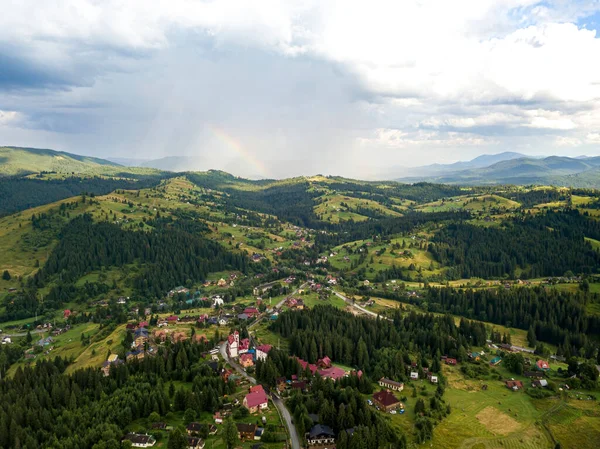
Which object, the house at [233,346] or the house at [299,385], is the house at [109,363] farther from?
the house at [299,385]

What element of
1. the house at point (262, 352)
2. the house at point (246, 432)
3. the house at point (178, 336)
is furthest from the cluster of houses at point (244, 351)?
the house at point (246, 432)

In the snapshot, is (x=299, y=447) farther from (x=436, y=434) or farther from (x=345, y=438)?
(x=436, y=434)

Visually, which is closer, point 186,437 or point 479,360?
point 186,437

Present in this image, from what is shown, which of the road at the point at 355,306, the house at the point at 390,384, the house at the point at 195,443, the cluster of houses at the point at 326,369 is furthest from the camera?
the road at the point at 355,306

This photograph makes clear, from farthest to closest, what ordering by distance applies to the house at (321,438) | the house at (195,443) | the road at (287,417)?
the road at (287,417) → the house at (321,438) → the house at (195,443)

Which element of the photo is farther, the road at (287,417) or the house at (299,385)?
the house at (299,385)

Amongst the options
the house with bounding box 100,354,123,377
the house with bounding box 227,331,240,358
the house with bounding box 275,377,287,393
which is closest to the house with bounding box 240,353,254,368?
the house with bounding box 227,331,240,358

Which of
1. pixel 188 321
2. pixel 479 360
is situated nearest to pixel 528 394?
pixel 479 360

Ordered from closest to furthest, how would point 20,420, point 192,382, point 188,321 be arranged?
point 20,420
point 192,382
point 188,321
